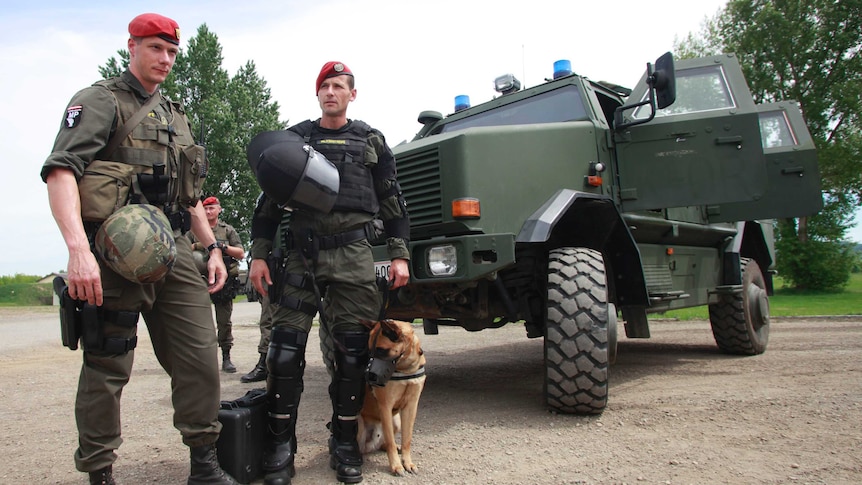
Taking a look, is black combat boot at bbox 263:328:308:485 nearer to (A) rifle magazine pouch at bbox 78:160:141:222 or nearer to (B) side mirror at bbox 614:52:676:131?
(A) rifle magazine pouch at bbox 78:160:141:222

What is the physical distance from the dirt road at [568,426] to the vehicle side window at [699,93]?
2.13 metres

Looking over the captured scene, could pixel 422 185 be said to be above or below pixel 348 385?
above

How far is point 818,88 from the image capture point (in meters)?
21.9

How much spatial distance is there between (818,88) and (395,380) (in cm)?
2430

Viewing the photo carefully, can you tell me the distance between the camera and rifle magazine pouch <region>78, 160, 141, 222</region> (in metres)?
2.33

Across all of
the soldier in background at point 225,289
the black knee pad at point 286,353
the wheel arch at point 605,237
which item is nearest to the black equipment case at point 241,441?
the black knee pad at point 286,353

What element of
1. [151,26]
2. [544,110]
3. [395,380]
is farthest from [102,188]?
[544,110]

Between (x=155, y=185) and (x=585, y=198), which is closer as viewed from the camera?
(x=155, y=185)

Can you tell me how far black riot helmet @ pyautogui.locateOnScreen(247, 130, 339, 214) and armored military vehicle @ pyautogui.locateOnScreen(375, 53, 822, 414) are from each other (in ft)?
3.63

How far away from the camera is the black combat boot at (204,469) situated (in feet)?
8.16

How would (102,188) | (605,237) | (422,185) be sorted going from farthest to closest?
(605,237), (422,185), (102,188)

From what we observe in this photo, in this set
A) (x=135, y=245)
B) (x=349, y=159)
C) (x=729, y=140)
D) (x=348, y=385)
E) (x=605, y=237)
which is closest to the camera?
(x=135, y=245)

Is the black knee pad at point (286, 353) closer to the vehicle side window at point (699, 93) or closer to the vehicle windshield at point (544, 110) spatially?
the vehicle windshield at point (544, 110)

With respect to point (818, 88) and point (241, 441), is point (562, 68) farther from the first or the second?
point (818, 88)
